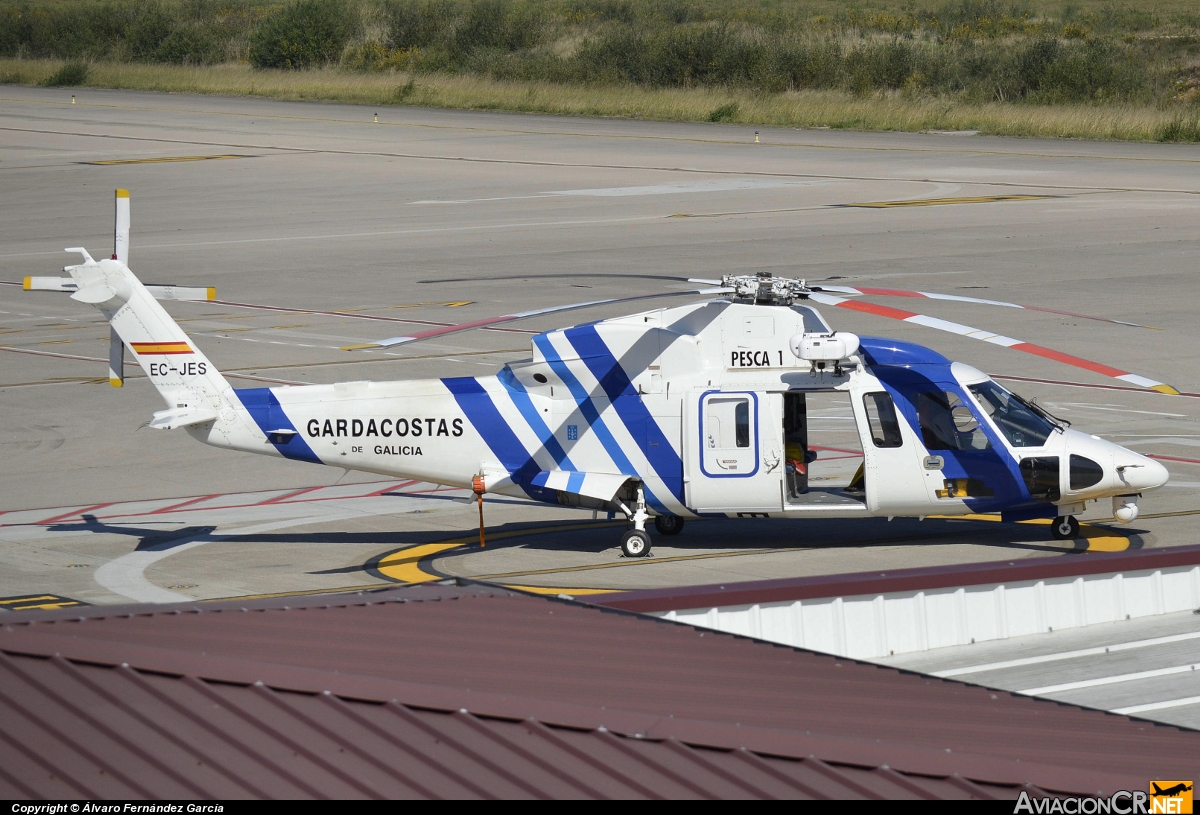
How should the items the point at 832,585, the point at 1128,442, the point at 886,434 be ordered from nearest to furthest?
Answer: the point at 832,585
the point at 886,434
the point at 1128,442

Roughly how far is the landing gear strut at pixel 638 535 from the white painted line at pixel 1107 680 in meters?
7.14

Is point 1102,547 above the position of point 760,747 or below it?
below

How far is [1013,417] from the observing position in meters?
20.5

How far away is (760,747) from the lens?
29.2 ft

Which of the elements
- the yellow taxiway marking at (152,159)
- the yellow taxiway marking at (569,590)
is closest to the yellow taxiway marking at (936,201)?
the yellow taxiway marking at (152,159)

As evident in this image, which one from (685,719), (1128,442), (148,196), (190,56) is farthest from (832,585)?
(190,56)

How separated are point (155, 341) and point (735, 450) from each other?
316 inches

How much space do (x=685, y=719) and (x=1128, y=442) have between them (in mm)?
19849

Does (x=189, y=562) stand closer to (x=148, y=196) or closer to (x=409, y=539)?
(x=409, y=539)

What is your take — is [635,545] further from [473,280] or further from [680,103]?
[680,103]

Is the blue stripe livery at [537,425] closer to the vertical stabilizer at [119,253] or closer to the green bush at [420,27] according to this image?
the vertical stabilizer at [119,253]

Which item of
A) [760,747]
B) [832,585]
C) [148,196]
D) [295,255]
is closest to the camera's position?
[760,747]

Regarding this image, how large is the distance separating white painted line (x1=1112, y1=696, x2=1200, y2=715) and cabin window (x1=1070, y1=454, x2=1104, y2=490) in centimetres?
624

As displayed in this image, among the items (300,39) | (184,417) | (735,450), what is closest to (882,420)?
(735,450)
